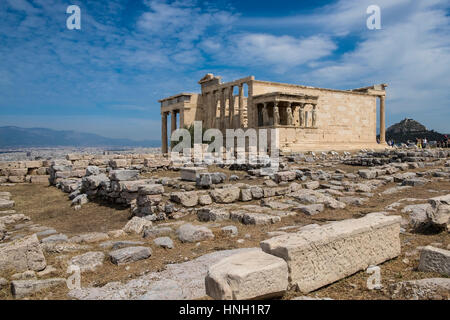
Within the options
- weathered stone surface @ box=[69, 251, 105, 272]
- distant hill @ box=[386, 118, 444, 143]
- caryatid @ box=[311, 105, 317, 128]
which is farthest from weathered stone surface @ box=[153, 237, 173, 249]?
distant hill @ box=[386, 118, 444, 143]

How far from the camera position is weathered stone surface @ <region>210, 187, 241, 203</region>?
27.5ft

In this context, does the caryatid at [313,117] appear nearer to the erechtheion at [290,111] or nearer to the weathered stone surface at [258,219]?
the erechtheion at [290,111]

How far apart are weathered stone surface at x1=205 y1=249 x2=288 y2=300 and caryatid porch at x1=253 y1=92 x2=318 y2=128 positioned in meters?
21.4

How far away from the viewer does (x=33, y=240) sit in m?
4.25

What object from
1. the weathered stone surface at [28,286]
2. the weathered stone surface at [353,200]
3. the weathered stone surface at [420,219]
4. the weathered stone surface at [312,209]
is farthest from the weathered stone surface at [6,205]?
the weathered stone surface at [420,219]

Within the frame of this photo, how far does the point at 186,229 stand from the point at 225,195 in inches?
108

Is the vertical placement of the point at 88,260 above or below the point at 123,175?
below

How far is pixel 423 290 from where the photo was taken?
3043mm

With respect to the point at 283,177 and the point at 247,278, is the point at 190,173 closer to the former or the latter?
the point at 283,177

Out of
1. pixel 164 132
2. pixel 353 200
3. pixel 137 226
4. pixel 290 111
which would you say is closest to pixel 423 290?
pixel 137 226

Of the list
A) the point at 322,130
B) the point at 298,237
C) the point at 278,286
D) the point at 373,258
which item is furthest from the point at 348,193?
the point at 322,130

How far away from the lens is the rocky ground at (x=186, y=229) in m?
3.57
